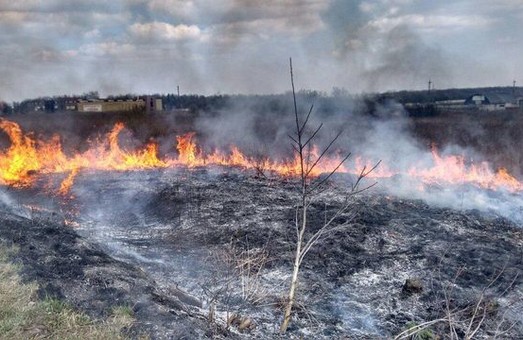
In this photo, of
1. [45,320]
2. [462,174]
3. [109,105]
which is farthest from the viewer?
[109,105]

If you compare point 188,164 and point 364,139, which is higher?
point 364,139

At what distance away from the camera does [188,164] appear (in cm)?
2112

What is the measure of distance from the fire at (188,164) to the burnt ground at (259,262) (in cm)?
367

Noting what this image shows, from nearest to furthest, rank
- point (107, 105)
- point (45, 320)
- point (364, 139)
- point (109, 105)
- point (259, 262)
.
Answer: point (45, 320)
point (259, 262)
point (364, 139)
point (107, 105)
point (109, 105)

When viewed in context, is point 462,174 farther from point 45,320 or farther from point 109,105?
point 109,105

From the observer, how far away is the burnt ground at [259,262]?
6.36 meters

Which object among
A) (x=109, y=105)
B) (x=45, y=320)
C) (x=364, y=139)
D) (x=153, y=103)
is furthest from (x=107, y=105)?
(x=45, y=320)

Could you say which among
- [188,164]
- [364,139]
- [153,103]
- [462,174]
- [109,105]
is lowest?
[462,174]

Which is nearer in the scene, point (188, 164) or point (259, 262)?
point (259, 262)

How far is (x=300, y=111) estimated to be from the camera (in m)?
25.7

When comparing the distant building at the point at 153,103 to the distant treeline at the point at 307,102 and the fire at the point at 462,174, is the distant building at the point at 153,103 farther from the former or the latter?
the fire at the point at 462,174

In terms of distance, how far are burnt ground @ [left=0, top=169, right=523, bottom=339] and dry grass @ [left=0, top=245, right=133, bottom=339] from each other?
0.81ft

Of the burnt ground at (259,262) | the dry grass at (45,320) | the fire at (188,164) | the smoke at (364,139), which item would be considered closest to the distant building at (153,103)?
the smoke at (364,139)

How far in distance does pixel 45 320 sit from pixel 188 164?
634 inches
